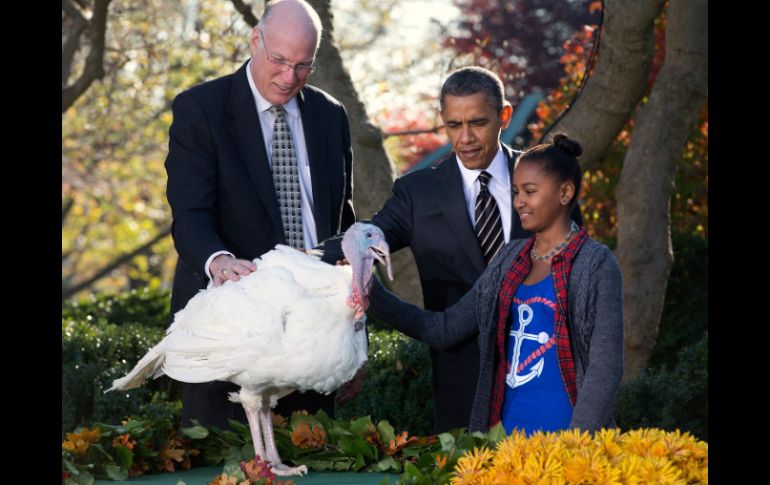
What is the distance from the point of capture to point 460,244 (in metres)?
4.37

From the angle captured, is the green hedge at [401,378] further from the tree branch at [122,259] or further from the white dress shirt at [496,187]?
the tree branch at [122,259]

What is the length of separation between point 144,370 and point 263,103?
117 centimetres

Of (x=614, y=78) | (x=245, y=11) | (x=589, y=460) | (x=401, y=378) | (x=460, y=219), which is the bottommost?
(x=401, y=378)

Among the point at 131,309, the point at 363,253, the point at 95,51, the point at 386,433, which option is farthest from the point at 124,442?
the point at 131,309

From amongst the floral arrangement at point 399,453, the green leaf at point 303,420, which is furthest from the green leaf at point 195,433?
the green leaf at point 303,420

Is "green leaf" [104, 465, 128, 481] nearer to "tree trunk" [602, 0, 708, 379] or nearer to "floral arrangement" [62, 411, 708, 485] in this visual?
"floral arrangement" [62, 411, 708, 485]

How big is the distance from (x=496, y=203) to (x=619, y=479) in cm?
185

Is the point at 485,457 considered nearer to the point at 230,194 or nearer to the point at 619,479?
the point at 619,479

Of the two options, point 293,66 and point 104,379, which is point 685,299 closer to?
point 104,379

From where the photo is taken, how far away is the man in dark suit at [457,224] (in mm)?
4312

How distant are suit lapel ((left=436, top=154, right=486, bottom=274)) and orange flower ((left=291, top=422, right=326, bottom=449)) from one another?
101 cm

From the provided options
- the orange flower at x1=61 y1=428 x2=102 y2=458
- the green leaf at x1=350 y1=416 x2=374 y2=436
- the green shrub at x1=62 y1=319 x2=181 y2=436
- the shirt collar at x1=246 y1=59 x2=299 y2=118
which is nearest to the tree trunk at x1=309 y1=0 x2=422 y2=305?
the green shrub at x1=62 y1=319 x2=181 y2=436

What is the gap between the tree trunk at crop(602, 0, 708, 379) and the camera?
743 cm

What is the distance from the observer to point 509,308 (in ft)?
12.7
